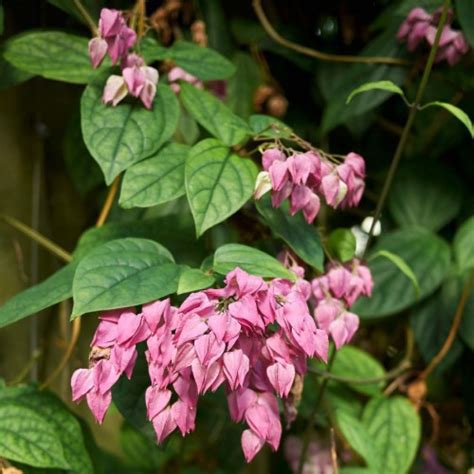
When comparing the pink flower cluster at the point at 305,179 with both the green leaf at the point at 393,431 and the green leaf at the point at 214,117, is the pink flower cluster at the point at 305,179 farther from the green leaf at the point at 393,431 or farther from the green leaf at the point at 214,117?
the green leaf at the point at 393,431

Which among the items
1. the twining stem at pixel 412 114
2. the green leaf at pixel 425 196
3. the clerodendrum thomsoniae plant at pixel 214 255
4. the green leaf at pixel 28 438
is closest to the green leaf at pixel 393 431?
the clerodendrum thomsoniae plant at pixel 214 255

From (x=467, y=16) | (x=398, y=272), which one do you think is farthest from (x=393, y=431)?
(x=467, y=16)

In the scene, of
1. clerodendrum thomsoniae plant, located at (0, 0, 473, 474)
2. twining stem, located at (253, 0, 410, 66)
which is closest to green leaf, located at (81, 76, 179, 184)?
clerodendrum thomsoniae plant, located at (0, 0, 473, 474)

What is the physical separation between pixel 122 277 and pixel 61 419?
31cm

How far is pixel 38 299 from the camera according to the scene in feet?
2.89

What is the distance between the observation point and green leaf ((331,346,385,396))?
4.38 ft

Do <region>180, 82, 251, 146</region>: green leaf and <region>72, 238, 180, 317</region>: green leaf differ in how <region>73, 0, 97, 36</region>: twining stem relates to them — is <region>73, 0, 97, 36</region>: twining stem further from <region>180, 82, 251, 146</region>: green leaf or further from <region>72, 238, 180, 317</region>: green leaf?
<region>72, 238, 180, 317</region>: green leaf

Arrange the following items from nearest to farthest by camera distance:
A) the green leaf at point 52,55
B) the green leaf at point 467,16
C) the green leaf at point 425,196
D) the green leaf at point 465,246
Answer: the green leaf at point 52,55 → the green leaf at point 467,16 → the green leaf at point 465,246 → the green leaf at point 425,196

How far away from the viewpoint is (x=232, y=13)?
4.60 ft

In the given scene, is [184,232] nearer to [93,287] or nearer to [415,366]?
[93,287]

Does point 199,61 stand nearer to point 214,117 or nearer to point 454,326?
point 214,117

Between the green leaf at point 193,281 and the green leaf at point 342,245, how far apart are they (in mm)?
251

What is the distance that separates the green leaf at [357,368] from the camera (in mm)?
1336

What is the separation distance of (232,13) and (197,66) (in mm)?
351
